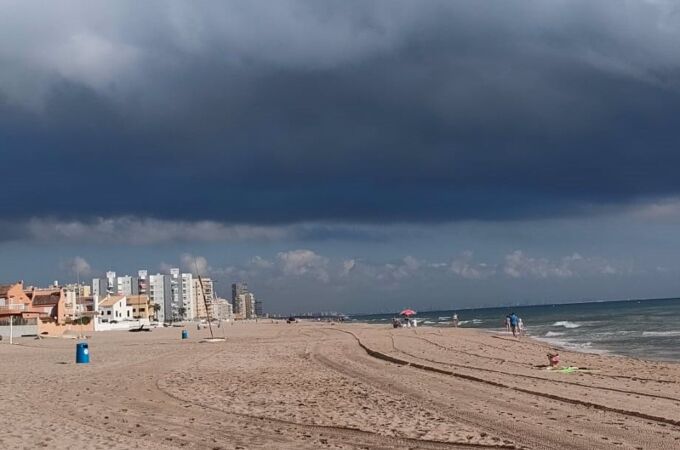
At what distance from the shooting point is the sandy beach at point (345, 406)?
30.3 feet

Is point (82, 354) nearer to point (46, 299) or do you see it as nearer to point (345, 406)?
point (345, 406)

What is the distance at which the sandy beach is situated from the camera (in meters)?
9.24

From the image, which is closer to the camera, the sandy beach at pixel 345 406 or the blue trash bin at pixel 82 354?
the sandy beach at pixel 345 406

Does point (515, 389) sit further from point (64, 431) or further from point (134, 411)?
point (64, 431)

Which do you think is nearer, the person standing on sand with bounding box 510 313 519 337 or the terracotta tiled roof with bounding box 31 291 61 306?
the person standing on sand with bounding box 510 313 519 337

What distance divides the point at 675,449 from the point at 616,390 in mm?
6501

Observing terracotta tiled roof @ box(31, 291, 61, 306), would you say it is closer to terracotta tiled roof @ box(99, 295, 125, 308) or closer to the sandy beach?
terracotta tiled roof @ box(99, 295, 125, 308)


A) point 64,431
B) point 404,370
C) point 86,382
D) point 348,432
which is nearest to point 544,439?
point 348,432

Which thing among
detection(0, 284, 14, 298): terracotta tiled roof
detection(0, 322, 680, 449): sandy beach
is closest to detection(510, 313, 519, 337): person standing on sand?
detection(0, 322, 680, 449): sandy beach

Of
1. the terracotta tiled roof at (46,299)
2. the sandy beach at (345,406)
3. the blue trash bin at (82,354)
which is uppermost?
the terracotta tiled roof at (46,299)

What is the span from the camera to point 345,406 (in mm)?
12469

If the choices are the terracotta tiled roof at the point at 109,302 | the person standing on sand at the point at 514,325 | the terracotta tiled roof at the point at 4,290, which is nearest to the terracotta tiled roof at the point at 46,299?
the terracotta tiled roof at the point at 4,290

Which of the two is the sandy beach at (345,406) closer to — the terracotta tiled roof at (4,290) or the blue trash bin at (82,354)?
the blue trash bin at (82,354)

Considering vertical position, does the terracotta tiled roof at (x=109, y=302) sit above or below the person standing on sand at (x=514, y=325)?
above
